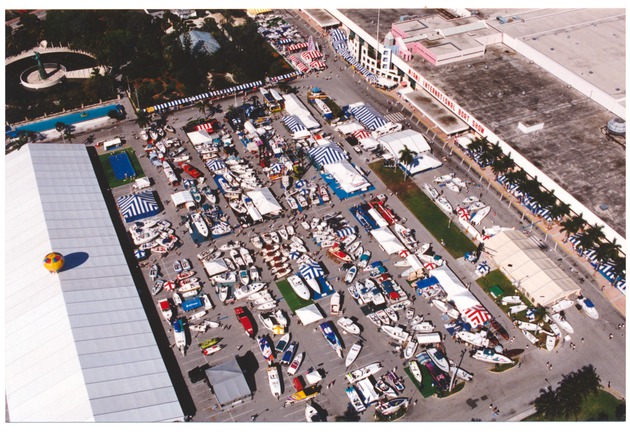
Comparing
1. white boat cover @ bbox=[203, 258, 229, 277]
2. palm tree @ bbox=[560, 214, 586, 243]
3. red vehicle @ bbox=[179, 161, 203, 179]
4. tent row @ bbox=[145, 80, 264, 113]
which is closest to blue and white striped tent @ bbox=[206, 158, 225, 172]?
red vehicle @ bbox=[179, 161, 203, 179]

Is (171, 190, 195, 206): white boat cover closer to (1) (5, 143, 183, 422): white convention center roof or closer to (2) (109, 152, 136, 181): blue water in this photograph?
(2) (109, 152, 136, 181): blue water

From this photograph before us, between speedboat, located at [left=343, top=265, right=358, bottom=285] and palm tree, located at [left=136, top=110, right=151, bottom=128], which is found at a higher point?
palm tree, located at [left=136, top=110, right=151, bottom=128]

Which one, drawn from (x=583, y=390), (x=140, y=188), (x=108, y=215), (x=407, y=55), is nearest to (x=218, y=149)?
(x=140, y=188)

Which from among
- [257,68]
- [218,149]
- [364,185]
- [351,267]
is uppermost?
[257,68]

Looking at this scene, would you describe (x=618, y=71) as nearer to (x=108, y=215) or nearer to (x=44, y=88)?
(x=108, y=215)

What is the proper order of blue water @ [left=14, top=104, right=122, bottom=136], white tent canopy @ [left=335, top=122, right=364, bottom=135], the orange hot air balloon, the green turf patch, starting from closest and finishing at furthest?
the green turf patch → the orange hot air balloon → white tent canopy @ [left=335, top=122, right=364, bottom=135] → blue water @ [left=14, top=104, right=122, bottom=136]

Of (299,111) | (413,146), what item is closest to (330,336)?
(413,146)

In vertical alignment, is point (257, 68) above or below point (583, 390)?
above

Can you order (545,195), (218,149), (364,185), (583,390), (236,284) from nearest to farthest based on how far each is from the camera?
(583,390)
(236,284)
(545,195)
(364,185)
(218,149)
